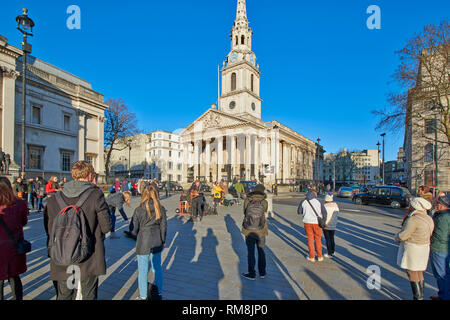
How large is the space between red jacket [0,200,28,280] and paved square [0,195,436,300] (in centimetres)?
123

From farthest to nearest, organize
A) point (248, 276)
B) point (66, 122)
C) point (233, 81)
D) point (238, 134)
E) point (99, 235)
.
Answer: point (233, 81), point (238, 134), point (66, 122), point (248, 276), point (99, 235)

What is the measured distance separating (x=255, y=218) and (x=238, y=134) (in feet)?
138

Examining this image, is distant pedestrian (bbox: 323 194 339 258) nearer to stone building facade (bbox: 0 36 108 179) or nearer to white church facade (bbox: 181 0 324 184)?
stone building facade (bbox: 0 36 108 179)

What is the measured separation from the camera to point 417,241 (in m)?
3.52

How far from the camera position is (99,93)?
3231 centimetres

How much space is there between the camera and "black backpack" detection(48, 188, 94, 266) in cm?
248

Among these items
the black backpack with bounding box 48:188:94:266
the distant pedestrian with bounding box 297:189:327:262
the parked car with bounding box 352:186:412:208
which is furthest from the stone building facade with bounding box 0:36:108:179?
the parked car with bounding box 352:186:412:208

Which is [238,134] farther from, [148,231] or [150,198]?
[148,231]

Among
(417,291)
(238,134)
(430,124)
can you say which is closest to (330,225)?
(417,291)

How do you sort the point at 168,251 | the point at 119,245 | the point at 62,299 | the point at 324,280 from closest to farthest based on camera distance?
the point at 62,299 < the point at 324,280 < the point at 168,251 < the point at 119,245

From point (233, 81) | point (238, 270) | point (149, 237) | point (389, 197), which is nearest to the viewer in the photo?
point (149, 237)
